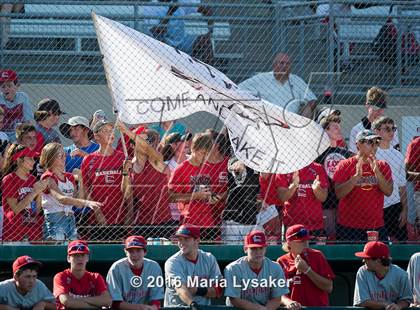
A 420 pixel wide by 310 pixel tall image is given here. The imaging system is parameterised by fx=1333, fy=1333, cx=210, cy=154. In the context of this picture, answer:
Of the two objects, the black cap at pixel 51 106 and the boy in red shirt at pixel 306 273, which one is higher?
the black cap at pixel 51 106

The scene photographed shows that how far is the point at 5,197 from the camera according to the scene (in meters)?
12.0

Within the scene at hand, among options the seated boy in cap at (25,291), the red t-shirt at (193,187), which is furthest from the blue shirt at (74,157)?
the seated boy in cap at (25,291)

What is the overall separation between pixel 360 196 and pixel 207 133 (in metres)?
1.57

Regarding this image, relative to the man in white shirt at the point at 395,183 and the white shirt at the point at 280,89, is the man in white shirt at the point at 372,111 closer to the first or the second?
the man in white shirt at the point at 395,183

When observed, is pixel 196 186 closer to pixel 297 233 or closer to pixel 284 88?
pixel 297 233

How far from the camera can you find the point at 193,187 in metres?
12.2

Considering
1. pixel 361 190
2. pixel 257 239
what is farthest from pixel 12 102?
pixel 361 190

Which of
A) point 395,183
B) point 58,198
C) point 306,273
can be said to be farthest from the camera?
point 395,183

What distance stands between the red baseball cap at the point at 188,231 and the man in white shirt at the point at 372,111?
2508mm

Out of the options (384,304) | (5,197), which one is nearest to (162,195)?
(5,197)

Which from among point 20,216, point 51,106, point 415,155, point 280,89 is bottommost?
point 20,216

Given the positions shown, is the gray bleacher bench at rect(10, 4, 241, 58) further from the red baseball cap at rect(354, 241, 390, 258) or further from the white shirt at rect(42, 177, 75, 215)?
the red baseball cap at rect(354, 241, 390, 258)

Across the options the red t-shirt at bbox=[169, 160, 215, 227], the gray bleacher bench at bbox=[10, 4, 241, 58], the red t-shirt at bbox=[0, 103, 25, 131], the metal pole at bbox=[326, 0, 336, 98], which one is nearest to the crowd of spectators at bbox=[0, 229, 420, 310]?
the red t-shirt at bbox=[169, 160, 215, 227]

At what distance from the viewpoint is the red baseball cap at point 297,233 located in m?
11.6
